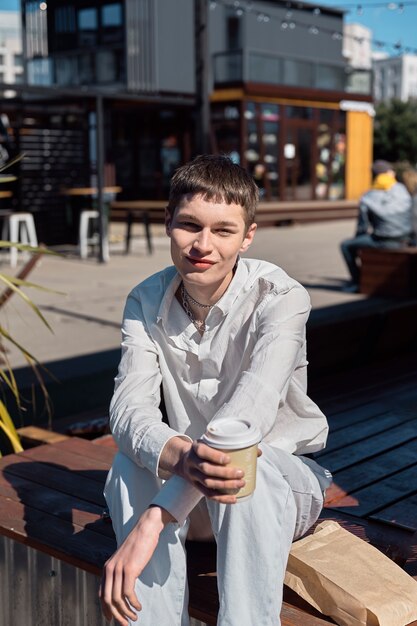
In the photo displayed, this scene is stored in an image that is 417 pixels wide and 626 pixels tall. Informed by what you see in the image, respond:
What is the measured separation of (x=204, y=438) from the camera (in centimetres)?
192

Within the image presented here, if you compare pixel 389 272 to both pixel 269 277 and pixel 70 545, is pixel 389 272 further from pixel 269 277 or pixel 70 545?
pixel 70 545

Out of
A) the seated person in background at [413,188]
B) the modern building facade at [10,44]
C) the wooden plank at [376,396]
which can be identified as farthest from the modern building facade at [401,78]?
the wooden plank at [376,396]

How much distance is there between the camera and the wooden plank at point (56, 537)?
2.43 meters

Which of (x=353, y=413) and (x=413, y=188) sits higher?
(x=413, y=188)

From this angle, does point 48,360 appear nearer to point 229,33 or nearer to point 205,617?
point 205,617

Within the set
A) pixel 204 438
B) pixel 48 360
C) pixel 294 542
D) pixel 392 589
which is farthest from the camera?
pixel 48 360

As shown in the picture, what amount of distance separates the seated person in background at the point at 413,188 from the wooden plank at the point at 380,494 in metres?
6.27

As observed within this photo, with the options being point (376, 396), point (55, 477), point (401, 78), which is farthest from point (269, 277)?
point (401, 78)

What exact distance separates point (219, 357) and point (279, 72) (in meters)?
23.5

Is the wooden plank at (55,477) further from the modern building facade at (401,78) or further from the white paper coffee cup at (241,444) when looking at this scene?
the modern building facade at (401,78)

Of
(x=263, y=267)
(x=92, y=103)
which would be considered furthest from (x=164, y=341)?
(x=92, y=103)

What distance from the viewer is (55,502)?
2.89 metres

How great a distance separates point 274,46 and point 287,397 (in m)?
26.9

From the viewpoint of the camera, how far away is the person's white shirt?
228 centimetres
